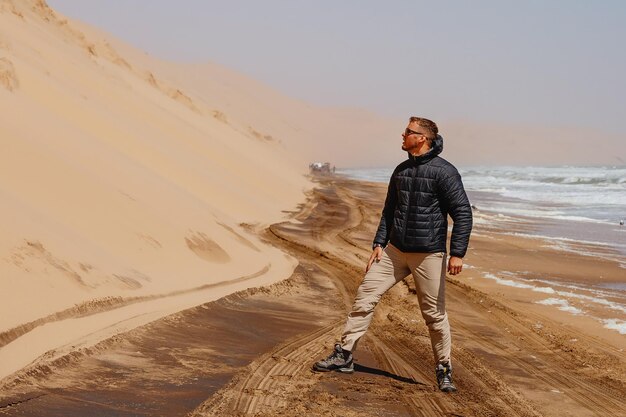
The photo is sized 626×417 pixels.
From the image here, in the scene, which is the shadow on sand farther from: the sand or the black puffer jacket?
the black puffer jacket

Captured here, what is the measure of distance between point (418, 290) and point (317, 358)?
3.72 ft

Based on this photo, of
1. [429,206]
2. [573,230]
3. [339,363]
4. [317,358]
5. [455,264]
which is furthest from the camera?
[573,230]

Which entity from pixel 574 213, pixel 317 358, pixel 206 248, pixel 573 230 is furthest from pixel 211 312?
pixel 574 213

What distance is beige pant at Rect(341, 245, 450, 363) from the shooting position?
5555mm

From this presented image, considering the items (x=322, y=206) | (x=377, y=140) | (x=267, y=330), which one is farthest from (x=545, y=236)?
(x=377, y=140)

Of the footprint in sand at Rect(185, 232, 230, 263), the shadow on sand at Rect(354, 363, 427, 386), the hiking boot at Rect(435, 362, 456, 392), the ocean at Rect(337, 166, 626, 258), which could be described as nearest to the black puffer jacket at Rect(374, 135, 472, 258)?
the hiking boot at Rect(435, 362, 456, 392)

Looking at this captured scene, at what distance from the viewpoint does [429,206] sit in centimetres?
550

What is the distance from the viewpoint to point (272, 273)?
11562mm

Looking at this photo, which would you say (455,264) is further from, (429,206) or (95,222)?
(95,222)

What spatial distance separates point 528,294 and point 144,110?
18773mm

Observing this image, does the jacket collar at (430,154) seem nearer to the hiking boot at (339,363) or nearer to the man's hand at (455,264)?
the man's hand at (455,264)

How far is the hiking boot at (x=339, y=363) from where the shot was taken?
5.85 m

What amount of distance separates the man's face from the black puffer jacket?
0.25ft

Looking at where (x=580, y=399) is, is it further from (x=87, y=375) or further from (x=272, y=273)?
(x=272, y=273)
